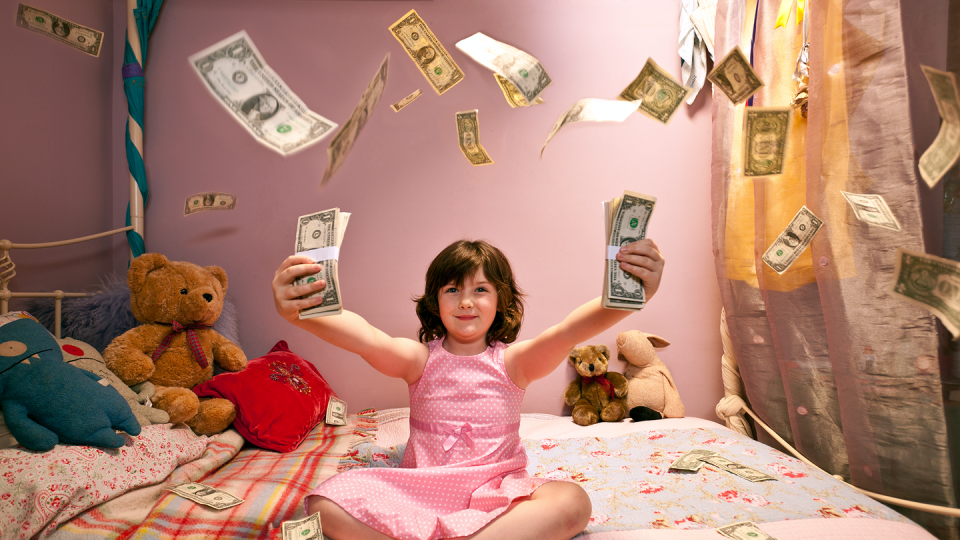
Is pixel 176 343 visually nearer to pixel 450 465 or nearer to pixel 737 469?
pixel 450 465

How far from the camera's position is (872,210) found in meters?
1.40

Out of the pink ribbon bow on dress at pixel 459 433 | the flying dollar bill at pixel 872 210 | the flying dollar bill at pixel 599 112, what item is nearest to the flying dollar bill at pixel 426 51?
the flying dollar bill at pixel 599 112

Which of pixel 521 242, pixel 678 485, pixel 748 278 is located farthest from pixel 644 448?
pixel 521 242

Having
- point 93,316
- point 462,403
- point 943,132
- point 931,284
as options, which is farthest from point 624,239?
point 93,316

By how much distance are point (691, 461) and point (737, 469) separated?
128mm

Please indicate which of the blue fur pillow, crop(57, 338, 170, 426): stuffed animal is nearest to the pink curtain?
crop(57, 338, 170, 426): stuffed animal

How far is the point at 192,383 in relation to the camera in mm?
1894

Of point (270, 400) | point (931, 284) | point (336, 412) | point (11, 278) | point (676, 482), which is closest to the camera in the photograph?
point (931, 284)

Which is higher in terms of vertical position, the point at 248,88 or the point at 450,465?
the point at 248,88

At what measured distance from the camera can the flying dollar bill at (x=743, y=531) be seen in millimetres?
1178

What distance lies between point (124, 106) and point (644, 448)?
102 inches

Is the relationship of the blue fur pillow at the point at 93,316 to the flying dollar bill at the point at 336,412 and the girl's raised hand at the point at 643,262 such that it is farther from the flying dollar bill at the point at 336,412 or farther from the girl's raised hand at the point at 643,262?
the girl's raised hand at the point at 643,262

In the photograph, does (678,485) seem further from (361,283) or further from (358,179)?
(358,179)

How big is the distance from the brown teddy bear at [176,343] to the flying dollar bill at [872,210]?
6.66 feet
